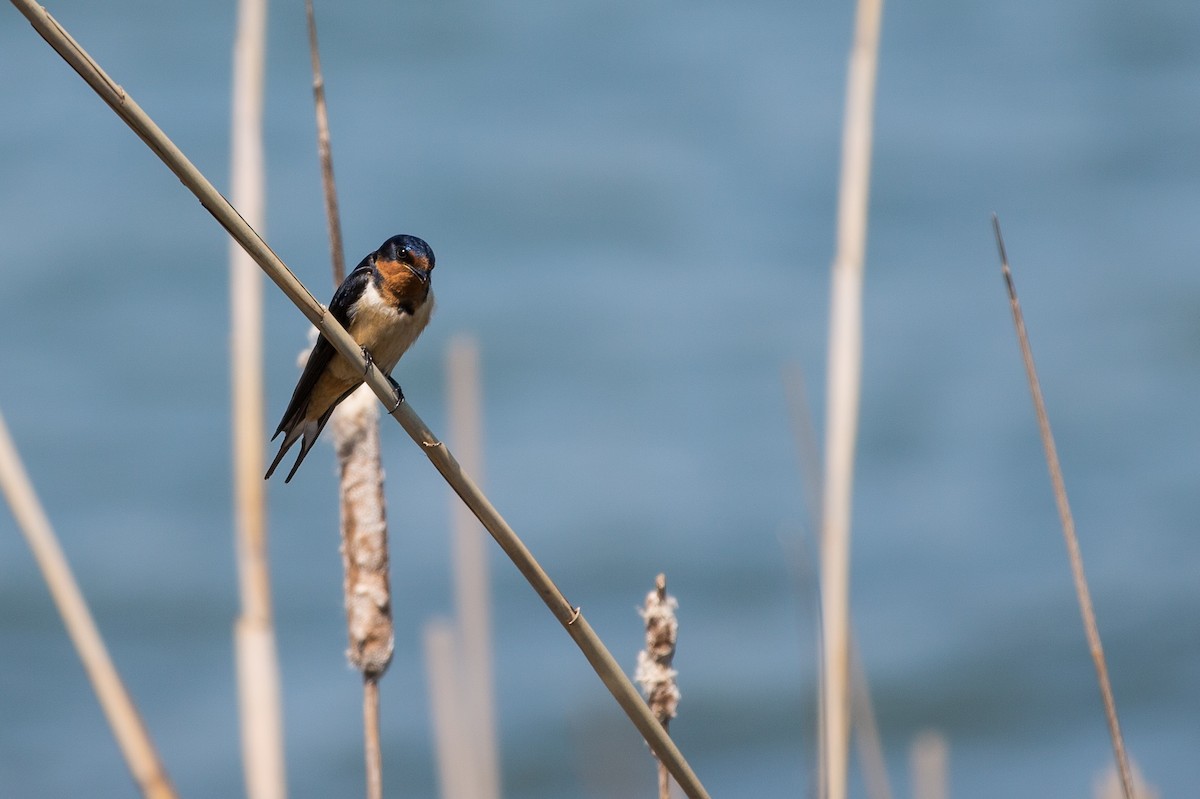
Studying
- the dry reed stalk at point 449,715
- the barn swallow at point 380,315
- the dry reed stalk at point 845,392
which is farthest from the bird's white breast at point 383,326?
the dry reed stalk at point 845,392

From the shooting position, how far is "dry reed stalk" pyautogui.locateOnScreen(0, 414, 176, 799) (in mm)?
1691

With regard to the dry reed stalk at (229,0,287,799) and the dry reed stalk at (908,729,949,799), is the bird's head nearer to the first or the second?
the dry reed stalk at (229,0,287,799)

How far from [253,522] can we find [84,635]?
27 cm

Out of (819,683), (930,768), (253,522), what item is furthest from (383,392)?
(930,768)

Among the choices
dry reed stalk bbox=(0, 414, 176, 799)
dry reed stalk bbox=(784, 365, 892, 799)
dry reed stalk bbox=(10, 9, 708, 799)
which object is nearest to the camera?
dry reed stalk bbox=(10, 9, 708, 799)

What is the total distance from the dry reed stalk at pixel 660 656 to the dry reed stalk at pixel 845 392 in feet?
0.77

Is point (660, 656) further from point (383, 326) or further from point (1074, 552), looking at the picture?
point (383, 326)

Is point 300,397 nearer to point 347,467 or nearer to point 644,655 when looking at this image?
point 347,467

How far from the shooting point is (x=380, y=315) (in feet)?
9.81

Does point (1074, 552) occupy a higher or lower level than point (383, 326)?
lower

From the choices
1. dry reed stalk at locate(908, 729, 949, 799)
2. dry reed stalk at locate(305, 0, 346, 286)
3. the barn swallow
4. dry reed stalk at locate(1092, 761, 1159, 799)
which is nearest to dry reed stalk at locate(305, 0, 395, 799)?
dry reed stalk at locate(305, 0, 346, 286)

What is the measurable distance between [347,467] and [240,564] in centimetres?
32

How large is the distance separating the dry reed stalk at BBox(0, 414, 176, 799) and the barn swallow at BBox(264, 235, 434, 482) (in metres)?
1.05

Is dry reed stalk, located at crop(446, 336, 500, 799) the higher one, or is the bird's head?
the bird's head
